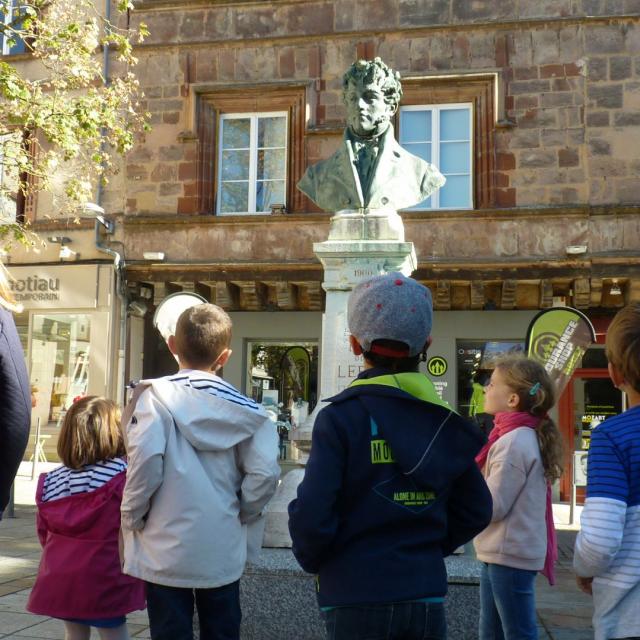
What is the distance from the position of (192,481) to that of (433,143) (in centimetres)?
1277

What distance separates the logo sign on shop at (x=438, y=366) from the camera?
1520 cm

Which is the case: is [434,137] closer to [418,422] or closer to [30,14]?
[30,14]

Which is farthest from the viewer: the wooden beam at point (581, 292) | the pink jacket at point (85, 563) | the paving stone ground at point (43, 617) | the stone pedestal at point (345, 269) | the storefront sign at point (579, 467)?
the wooden beam at point (581, 292)

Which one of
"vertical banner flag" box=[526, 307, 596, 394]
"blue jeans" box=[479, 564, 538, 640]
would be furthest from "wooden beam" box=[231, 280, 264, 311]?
"blue jeans" box=[479, 564, 538, 640]

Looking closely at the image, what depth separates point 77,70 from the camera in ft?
36.8

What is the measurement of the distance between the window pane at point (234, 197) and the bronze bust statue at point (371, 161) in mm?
8692

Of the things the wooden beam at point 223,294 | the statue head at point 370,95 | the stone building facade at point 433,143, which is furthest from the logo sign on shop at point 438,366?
the statue head at point 370,95

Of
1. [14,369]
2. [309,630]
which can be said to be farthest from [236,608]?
[309,630]

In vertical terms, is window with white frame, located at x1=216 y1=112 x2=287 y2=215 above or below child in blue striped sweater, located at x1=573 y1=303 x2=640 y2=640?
above

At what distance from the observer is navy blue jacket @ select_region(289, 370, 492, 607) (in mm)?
2191

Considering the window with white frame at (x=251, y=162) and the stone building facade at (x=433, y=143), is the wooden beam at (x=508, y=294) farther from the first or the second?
the window with white frame at (x=251, y=162)

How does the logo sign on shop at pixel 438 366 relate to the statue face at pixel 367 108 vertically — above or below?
below

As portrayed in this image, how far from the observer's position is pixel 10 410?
226 cm

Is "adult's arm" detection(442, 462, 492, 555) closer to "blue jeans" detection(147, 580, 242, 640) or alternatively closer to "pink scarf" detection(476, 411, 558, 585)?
"blue jeans" detection(147, 580, 242, 640)
